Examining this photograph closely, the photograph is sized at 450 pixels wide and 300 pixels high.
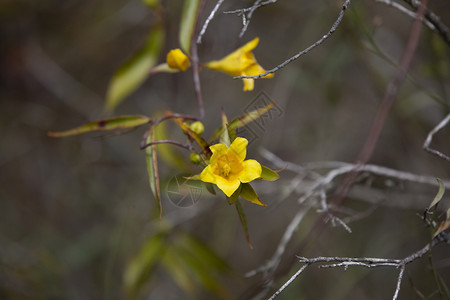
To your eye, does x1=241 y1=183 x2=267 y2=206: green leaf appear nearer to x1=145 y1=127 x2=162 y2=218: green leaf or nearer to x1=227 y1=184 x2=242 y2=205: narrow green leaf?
x1=227 y1=184 x2=242 y2=205: narrow green leaf

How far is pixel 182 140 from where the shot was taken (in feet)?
9.16

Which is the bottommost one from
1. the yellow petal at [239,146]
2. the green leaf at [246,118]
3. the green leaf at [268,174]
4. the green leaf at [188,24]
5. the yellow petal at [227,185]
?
the yellow petal at [227,185]

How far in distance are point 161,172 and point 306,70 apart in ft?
4.19

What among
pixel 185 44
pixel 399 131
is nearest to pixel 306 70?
pixel 399 131

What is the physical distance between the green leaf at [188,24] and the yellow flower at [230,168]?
53 cm

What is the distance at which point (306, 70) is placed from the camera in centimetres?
277

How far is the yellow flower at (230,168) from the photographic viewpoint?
1043mm

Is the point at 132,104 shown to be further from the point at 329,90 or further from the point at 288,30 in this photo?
the point at 329,90

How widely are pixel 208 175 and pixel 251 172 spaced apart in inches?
4.5

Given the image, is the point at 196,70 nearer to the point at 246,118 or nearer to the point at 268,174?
the point at 246,118

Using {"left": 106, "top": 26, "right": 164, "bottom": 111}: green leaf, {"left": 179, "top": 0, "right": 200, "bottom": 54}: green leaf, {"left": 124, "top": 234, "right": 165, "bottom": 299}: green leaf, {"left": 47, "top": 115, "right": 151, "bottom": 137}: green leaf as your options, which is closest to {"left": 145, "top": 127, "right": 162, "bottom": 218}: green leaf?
{"left": 47, "top": 115, "right": 151, "bottom": 137}: green leaf

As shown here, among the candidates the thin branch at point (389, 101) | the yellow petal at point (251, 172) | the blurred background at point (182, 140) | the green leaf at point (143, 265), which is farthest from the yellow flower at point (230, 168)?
the blurred background at point (182, 140)

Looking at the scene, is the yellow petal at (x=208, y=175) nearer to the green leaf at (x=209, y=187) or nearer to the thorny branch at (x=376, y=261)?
the green leaf at (x=209, y=187)

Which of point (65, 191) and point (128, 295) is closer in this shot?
point (128, 295)
